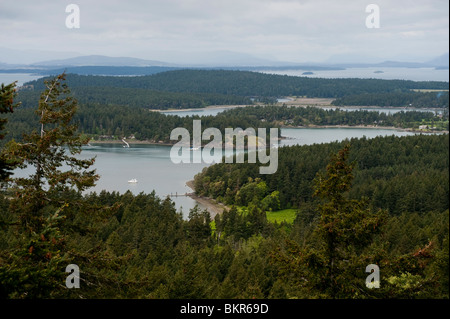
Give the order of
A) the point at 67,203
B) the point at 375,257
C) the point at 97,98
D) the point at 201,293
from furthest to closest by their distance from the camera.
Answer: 1. the point at 97,98
2. the point at 201,293
3. the point at 67,203
4. the point at 375,257

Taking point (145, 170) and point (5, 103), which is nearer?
point (5, 103)

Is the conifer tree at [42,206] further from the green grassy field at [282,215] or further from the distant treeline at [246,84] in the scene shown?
the distant treeline at [246,84]

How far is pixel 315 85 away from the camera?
517 feet

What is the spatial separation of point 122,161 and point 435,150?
30677 mm

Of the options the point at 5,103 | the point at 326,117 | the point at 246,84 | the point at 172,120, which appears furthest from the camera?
the point at 246,84

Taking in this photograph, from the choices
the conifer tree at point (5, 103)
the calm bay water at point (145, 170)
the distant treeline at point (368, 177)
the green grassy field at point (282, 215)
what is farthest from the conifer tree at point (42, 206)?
the green grassy field at point (282, 215)

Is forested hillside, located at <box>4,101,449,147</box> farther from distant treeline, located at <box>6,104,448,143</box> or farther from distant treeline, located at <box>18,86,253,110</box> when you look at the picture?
distant treeline, located at <box>18,86,253,110</box>

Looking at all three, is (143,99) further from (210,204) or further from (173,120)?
(210,204)

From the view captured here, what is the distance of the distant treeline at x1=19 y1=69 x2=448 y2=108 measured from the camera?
143m

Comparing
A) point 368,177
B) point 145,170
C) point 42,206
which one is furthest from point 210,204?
point 42,206

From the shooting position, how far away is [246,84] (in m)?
163

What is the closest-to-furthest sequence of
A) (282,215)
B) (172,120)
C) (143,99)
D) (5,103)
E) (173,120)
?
(5,103)
(282,215)
(172,120)
(173,120)
(143,99)
